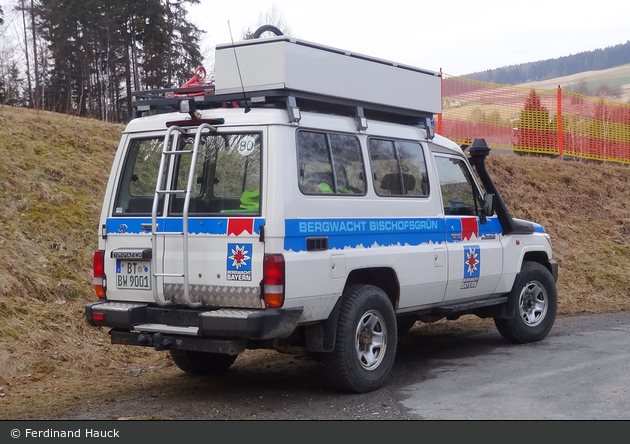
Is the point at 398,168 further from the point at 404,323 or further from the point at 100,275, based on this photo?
the point at 100,275

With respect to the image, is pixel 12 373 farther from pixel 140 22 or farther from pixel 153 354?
pixel 140 22

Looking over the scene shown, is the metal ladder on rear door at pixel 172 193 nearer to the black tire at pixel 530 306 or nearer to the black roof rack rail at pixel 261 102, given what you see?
the black roof rack rail at pixel 261 102

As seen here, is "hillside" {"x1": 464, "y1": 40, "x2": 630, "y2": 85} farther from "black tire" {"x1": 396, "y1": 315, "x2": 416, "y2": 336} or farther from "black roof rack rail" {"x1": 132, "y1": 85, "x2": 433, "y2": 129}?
"black roof rack rail" {"x1": 132, "y1": 85, "x2": 433, "y2": 129}

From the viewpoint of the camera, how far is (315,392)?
22.7ft

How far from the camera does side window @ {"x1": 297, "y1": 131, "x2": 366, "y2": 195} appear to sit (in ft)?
21.3

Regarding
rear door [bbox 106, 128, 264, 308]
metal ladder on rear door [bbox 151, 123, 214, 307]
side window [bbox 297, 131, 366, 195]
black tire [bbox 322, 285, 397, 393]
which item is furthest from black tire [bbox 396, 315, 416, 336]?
metal ladder on rear door [bbox 151, 123, 214, 307]

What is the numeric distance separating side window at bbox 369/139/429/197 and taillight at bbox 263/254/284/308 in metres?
1.55

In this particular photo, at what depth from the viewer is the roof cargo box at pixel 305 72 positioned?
639 cm

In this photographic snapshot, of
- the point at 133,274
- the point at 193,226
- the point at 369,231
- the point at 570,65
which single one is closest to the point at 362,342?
the point at 369,231

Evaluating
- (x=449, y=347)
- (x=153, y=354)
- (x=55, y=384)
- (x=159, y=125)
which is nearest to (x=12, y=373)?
(x=55, y=384)

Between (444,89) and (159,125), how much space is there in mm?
13132

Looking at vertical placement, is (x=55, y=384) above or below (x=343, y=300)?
below

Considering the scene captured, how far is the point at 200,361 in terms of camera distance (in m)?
7.55

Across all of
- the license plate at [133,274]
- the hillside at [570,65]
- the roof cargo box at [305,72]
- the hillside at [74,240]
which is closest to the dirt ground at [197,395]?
the hillside at [74,240]
